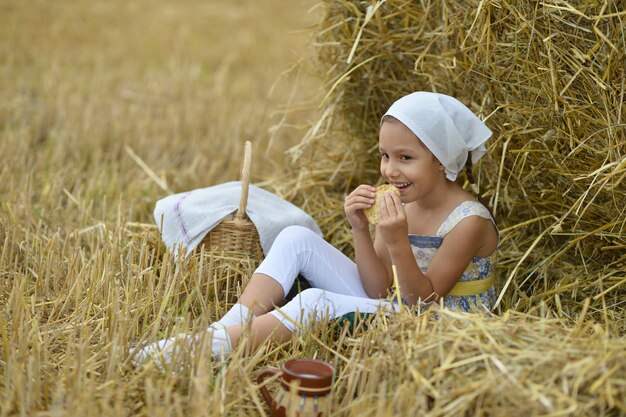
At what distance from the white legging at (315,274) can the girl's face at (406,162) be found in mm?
381

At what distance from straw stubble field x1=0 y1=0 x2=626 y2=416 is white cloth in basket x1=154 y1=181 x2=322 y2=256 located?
0.12 m

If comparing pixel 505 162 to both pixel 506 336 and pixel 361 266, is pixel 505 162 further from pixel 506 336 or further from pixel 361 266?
pixel 506 336

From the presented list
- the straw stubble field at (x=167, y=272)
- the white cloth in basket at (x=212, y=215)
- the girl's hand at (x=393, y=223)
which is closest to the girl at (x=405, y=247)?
the girl's hand at (x=393, y=223)

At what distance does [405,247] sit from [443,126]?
430 mm

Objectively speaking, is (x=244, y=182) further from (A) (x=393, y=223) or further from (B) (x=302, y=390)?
(B) (x=302, y=390)

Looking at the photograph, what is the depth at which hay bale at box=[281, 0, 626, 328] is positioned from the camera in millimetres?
2641

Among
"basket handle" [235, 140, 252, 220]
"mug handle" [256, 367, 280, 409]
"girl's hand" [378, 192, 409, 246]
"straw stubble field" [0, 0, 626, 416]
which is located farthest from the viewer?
"basket handle" [235, 140, 252, 220]

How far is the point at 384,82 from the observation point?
3.61 metres

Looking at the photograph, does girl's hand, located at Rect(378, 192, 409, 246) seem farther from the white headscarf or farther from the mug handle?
the mug handle

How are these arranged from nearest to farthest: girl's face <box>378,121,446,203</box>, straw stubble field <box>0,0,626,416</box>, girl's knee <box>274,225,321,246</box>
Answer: straw stubble field <box>0,0,626,416</box> → girl's face <box>378,121,446,203</box> → girl's knee <box>274,225,321,246</box>

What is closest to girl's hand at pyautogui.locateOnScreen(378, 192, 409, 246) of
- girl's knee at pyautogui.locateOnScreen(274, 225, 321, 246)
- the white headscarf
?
the white headscarf

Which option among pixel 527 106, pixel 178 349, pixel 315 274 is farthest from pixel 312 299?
pixel 527 106

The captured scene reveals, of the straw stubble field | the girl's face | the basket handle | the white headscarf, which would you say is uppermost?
Result: the white headscarf

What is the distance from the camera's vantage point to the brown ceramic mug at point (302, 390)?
2.10 m
